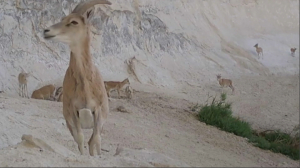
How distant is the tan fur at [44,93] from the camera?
853 cm

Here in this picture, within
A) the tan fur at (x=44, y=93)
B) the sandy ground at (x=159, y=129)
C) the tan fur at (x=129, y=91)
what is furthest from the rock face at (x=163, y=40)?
the tan fur at (x=129, y=91)

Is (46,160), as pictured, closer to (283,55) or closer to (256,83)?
(256,83)

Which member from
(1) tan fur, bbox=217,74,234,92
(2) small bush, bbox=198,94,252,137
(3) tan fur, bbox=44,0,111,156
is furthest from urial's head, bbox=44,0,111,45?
(1) tan fur, bbox=217,74,234,92

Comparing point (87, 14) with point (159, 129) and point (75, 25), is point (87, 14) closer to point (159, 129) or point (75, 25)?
point (75, 25)

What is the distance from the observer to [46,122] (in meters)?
6.12

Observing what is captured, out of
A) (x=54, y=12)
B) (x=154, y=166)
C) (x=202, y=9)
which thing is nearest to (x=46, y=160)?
(x=154, y=166)

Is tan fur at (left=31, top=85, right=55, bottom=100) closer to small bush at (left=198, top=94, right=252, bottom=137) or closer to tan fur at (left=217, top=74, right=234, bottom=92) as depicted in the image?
→ small bush at (left=198, top=94, right=252, bottom=137)

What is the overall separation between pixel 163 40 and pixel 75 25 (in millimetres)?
7797

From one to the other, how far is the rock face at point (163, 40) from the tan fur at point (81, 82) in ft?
15.7

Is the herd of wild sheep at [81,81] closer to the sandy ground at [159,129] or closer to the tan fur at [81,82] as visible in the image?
the tan fur at [81,82]

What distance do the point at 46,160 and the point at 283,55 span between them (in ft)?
37.0

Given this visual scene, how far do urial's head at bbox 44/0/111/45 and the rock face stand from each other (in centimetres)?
495

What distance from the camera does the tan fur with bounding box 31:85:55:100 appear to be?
336 inches

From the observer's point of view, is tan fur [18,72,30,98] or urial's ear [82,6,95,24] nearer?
urial's ear [82,6,95,24]
